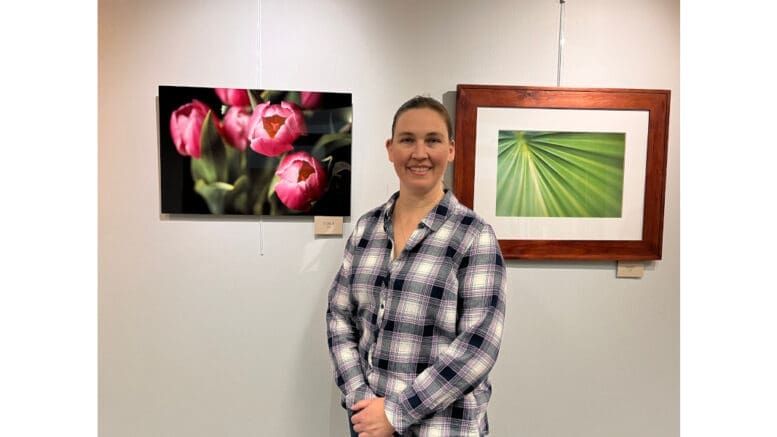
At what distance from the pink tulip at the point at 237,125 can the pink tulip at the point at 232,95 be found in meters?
0.02

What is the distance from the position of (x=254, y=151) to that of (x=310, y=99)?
0.28 metres

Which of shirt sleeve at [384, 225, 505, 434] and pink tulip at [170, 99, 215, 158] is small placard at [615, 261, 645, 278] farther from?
pink tulip at [170, 99, 215, 158]

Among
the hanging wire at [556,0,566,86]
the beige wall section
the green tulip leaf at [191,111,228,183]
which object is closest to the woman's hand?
the beige wall section

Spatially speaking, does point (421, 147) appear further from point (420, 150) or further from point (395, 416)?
point (395, 416)

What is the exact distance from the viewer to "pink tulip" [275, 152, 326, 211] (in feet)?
5.69

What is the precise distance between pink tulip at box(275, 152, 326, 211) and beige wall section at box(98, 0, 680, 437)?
0.10m

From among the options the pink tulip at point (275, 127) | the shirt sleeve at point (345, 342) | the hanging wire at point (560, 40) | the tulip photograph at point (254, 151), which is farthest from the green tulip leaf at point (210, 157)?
the hanging wire at point (560, 40)

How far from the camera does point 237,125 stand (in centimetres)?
172

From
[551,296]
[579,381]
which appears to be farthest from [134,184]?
[579,381]

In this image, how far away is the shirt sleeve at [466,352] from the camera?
1.14 meters

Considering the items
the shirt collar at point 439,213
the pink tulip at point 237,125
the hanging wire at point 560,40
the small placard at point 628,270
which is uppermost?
the hanging wire at point 560,40

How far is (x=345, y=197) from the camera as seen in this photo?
1748 mm

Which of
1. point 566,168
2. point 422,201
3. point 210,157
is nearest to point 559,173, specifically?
point 566,168

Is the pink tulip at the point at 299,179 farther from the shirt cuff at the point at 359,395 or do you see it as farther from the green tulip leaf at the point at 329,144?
the shirt cuff at the point at 359,395
